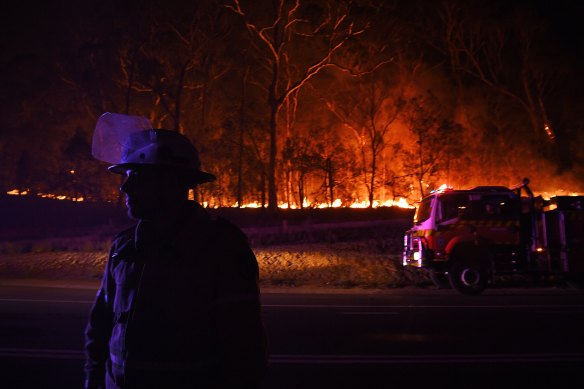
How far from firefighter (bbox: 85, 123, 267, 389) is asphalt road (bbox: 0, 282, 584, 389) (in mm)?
3951

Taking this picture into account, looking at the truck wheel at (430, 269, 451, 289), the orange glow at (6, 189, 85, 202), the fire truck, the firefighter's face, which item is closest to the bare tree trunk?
the orange glow at (6, 189, 85, 202)

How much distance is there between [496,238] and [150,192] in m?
12.6

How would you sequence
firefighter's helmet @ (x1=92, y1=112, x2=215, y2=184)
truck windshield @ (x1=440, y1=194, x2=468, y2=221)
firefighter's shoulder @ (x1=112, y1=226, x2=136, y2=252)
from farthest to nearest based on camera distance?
truck windshield @ (x1=440, y1=194, x2=468, y2=221) < firefighter's shoulder @ (x1=112, y1=226, x2=136, y2=252) < firefighter's helmet @ (x1=92, y1=112, x2=215, y2=184)

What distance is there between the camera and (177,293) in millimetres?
2246

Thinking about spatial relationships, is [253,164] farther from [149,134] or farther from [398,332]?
[149,134]

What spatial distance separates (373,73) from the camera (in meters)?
38.7

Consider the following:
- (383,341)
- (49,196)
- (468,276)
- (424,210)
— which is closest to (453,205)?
(424,210)

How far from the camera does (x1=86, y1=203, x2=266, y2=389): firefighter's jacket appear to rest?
2.19m

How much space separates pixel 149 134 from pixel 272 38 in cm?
3562

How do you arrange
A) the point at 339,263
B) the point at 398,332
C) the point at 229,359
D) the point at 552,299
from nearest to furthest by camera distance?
the point at 229,359, the point at 398,332, the point at 552,299, the point at 339,263

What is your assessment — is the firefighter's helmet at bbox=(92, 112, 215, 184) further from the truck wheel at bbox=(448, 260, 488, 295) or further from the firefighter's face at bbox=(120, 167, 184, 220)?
the truck wheel at bbox=(448, 260, 488, 295)

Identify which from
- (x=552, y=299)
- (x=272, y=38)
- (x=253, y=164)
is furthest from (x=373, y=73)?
(x=552, y=299)

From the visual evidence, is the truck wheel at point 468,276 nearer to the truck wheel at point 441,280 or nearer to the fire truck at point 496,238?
the fire truck at point 496,238

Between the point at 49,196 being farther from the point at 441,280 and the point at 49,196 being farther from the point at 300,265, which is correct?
the point at 441,280
